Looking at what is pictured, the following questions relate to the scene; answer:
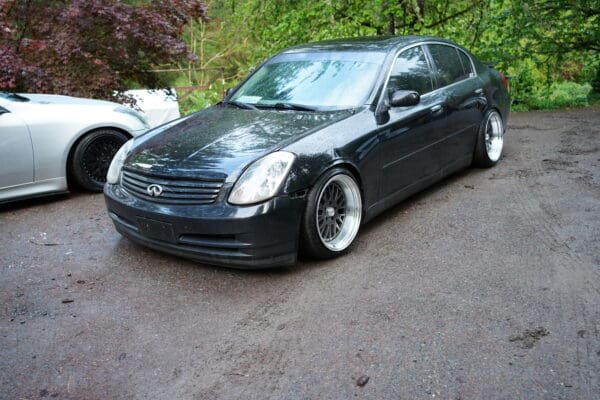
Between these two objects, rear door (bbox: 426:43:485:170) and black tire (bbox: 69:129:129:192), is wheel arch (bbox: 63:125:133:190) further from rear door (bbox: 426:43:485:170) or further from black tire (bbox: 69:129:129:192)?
rear door (bbox: 426:43:485:170)

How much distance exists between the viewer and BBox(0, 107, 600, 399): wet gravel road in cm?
289

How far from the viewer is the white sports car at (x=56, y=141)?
18.6ft

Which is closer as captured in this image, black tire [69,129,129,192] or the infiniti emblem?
the infiniti emblem

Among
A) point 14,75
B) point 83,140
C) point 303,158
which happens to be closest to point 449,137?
point 303,158

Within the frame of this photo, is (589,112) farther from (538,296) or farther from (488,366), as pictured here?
(488,366)

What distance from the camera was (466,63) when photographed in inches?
251

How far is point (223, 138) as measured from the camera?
14.4 feet

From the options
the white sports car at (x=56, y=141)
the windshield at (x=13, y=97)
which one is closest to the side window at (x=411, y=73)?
the white sports car at (x=56, y=141)

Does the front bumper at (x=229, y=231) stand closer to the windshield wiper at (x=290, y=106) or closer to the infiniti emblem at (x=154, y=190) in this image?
the infiniti emblem at (x=154, y=190)

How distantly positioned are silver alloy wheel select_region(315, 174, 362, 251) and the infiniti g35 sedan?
0.4 inches

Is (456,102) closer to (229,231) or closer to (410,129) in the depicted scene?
(410,129)

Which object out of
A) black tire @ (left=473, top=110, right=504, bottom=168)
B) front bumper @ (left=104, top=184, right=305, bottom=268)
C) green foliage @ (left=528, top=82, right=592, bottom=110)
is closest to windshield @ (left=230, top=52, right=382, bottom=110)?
front bumper @ (left=104, top=184, right=305, bottom=268)

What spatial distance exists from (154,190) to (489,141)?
4.15 m

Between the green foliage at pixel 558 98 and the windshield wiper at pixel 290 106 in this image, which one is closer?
the windshield wiper at pixel 290 106
